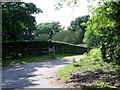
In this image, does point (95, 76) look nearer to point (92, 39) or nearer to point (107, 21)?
point (107, 21)

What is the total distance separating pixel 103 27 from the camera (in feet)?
28.6

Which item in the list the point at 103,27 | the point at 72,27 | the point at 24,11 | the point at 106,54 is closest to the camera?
the point at 103,27

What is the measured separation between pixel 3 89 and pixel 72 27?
5721 centimetres

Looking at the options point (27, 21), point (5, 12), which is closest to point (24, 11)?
point (27, 21)

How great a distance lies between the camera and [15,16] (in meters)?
20.2

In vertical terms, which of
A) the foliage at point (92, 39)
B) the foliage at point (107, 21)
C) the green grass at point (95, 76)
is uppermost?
the foliage at point (107, 21)

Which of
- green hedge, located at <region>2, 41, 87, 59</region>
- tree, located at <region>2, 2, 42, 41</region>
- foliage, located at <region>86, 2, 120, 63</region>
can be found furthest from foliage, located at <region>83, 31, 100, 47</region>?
green hedge, located at <region>2, 41, 87, 59</region>

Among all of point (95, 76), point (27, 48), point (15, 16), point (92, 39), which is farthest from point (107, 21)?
point (27, 48)

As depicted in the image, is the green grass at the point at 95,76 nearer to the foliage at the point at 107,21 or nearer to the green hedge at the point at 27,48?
the foliage at the point at 107,21

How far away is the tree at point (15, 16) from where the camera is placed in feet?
62.3

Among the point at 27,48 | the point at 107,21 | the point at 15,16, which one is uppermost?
the point at 15,16

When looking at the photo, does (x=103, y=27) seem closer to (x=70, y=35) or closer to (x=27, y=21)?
(x=27, y=21)

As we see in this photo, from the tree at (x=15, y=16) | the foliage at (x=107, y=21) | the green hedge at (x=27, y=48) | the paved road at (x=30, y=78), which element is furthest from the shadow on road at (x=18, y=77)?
the green hedge at (x=27, y=48)

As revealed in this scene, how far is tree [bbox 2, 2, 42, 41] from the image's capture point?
18984 mm
